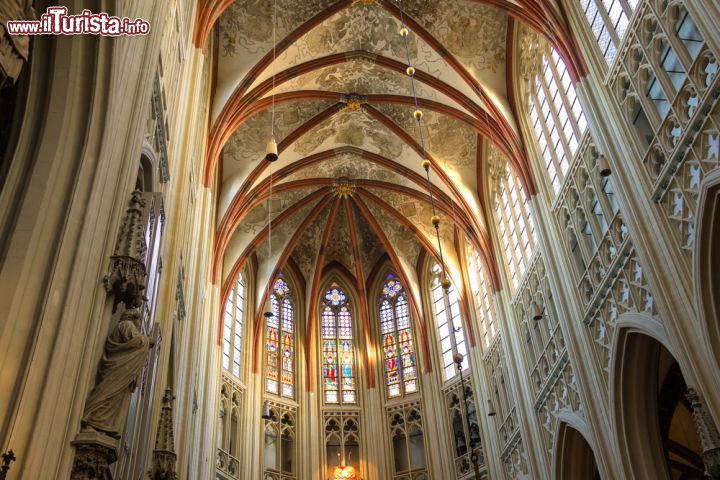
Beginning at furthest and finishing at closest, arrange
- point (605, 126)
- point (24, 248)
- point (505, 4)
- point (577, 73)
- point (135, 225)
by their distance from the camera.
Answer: point (505, 4), point (577, 73), point (605, 126), point (135, 225), point (24, 248)

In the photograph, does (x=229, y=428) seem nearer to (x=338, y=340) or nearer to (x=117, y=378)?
(x=338, y=340)

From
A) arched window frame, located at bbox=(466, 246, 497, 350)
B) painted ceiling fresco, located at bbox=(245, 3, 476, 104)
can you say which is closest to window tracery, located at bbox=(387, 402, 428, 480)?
arched window frame, located at bbox=(466, 246, 497, 350)

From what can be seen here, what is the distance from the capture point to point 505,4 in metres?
18.1

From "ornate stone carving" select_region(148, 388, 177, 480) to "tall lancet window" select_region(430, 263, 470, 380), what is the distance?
626 inches

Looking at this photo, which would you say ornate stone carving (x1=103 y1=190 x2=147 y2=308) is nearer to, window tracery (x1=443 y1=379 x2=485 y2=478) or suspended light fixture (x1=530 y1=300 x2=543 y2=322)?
suspended light fixture (x1=530 y1=300 x2=543 y2=322)

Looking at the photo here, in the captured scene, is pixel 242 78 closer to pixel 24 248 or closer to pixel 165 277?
pixel 165 277

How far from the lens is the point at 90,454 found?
5.68 metres

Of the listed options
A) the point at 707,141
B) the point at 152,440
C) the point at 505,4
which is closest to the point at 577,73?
the point at 505,4

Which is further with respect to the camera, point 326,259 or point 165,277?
point 326,259

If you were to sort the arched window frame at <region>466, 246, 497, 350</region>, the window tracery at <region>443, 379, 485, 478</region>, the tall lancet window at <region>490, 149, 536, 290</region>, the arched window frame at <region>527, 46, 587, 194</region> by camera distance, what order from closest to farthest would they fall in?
the arched window frame at <region>527, 46, 587, 194</region> < the tall lancet window at <region>490, 149, 536, 290</region> < the window tracery at <region>443, 379, 485, 478</region> < the arched window frame at <region>466, 246, 497, 350</region>

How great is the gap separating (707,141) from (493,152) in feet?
40.9

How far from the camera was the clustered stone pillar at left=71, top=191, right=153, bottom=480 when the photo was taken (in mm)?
5711

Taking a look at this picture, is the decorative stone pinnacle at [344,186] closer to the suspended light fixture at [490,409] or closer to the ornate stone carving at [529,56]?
the ornate stone carving at [529,56]

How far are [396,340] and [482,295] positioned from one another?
16.2ft
